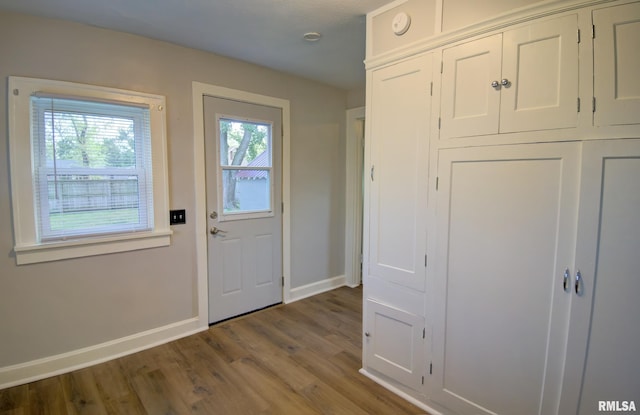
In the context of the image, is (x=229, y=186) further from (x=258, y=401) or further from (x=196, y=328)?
(x=258, y=401)

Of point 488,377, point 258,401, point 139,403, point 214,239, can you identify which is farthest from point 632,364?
point 214,239

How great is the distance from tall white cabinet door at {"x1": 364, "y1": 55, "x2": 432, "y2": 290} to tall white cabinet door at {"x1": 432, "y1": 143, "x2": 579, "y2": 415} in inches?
5.6

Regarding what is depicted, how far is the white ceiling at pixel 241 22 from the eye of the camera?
2.00 m

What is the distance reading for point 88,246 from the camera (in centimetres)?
237

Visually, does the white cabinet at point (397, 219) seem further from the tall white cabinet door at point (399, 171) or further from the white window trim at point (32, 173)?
the white window trim at point (32, 173)

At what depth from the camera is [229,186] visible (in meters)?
3.08

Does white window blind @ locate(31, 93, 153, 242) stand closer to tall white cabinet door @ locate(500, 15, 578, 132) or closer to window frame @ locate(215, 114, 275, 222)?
window frame @ locate(215, 114, 275, 222)

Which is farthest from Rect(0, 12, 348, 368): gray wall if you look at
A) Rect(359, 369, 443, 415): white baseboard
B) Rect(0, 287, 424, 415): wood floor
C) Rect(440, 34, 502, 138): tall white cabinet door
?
Rect(440, 34, 502, 138): tall white cabinet door

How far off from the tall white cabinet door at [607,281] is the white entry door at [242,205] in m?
2.59

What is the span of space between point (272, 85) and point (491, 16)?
2188 millimetres

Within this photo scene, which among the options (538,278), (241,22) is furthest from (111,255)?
(538,278)

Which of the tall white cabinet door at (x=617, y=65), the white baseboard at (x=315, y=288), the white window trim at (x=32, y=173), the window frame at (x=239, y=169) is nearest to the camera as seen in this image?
the tall white cabinet door at (x=617, y=65)

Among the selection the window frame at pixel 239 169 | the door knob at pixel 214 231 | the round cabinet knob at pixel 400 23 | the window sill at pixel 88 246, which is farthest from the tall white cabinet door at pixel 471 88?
the window sill at pixel 88 246

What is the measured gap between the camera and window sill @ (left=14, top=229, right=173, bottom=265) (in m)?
2.16
